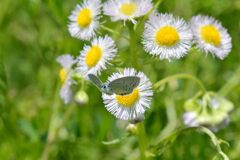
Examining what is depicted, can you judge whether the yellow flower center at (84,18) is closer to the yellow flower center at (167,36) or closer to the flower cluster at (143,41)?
the flower cluster at (143,41)

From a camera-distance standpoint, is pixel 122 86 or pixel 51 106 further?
pixel 51 106

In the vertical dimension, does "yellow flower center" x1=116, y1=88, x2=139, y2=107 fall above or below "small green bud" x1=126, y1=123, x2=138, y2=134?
below

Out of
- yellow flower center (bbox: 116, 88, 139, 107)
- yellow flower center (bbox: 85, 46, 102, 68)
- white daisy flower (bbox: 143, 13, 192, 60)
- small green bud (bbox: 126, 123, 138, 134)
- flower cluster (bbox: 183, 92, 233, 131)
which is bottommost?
yellow flower center (bbox: 116, 88, 139, 107)

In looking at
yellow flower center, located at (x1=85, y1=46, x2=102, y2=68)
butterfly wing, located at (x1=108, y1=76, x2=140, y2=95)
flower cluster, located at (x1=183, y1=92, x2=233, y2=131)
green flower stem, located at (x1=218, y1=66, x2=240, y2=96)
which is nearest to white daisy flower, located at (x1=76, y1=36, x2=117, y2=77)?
yellow flower center, located at (x1=85, y1=46, x2=102, y2=68)

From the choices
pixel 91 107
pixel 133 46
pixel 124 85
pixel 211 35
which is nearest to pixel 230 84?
pixel 91 107

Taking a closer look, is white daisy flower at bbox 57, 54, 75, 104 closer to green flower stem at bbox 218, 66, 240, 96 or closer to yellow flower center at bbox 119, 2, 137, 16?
yellow flower center at bbox 119, 2, 137, 16

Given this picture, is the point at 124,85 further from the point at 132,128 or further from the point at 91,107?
the point at 91,107

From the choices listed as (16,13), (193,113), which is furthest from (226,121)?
(16,13)

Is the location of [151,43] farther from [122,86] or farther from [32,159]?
[32,159]
